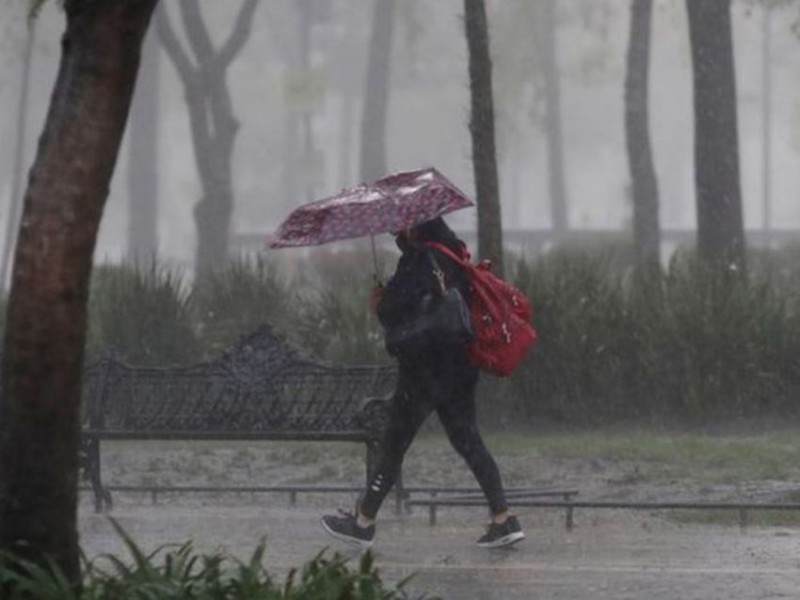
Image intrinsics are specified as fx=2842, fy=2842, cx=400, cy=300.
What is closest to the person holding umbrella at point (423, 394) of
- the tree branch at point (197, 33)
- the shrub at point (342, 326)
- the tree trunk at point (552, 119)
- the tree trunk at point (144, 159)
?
the shrub at point (342, 326)

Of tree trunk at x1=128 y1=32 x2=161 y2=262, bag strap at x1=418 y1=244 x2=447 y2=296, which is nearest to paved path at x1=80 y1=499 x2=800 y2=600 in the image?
bag strap at x1=418 y1=244 x2=447 y2=296

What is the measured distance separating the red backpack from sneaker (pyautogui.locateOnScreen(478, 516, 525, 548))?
2.32ft

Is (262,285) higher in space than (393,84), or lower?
lower

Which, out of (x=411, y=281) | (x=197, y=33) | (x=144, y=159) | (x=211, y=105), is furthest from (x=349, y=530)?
(x=144, y=159)

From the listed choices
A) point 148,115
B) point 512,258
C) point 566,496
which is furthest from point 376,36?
point 566,496

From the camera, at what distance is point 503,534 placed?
13.3 metres

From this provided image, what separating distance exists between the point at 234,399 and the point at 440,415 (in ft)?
9.77

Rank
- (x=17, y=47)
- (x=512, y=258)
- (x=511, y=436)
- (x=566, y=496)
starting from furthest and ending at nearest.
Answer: (x=17, y=47), (x=512, y=258), (x=511, y=436), (x=566, y=496)

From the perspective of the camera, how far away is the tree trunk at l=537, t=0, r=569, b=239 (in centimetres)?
6112

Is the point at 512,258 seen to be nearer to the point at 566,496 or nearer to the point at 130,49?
the point at 566,496

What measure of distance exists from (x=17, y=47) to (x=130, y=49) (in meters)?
41.9

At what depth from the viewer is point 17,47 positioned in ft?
166

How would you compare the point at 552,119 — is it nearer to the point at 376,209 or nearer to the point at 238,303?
the point at 238,303

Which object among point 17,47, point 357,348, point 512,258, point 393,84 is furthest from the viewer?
point 393,84
